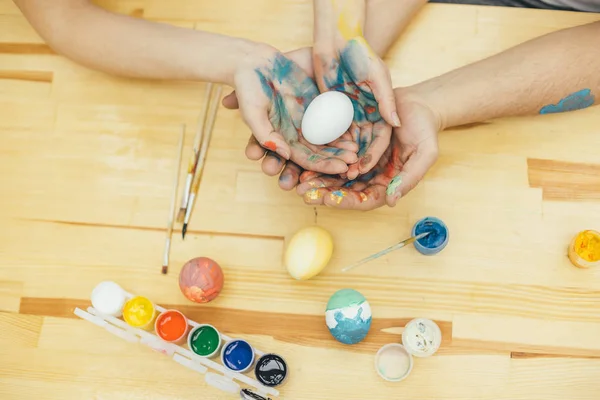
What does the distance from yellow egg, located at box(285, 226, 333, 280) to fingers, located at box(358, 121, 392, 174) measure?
7.0 inches

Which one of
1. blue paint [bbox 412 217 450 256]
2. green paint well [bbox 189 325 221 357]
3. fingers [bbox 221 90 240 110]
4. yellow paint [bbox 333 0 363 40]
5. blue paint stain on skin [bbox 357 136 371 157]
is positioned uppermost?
yellow paint [bbox 333 0 363 40]

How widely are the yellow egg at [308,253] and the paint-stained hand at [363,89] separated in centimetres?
16

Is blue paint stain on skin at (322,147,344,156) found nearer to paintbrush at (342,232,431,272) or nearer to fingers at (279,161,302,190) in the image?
fingers at (279,161,302,190)

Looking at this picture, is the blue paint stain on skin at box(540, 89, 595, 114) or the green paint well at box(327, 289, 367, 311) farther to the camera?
the blue paint stain on skin at box(540, 89, 595, 114)

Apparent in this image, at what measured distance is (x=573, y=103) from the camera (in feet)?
4.31

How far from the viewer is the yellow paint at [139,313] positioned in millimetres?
A: 1238

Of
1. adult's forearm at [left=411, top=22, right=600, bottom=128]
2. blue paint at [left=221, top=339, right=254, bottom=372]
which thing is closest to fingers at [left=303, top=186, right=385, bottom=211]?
adult's forearm at [left=411, top=22, right=600, bottom=128]

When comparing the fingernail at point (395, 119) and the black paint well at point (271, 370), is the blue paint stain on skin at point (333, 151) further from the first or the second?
the black paint well at point (271, 370)

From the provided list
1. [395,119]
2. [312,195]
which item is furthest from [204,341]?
[395,119]

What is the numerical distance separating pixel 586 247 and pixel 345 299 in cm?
56

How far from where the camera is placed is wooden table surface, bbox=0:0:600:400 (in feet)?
3.99

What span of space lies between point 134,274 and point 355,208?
21.6 inches

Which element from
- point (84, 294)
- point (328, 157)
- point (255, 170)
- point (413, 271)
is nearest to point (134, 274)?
point (84, 294)

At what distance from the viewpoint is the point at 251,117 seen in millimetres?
1182
